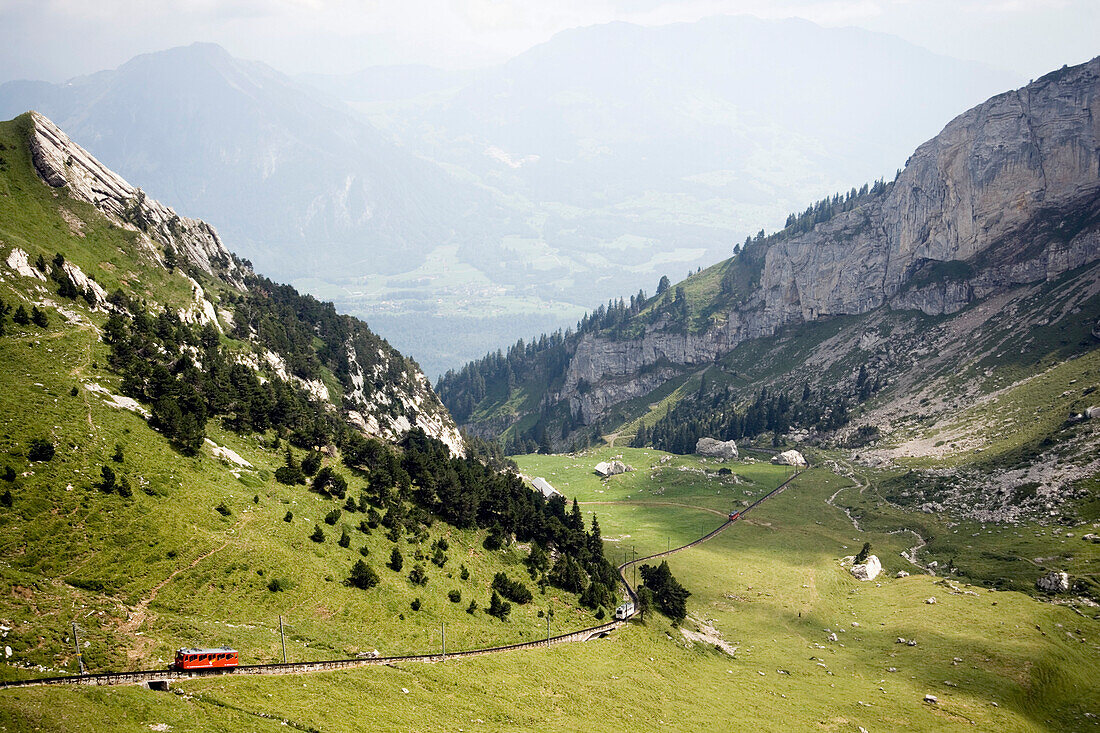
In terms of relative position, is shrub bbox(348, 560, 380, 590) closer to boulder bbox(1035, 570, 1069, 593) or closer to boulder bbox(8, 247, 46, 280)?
boulder bbox(8, 247, 46, 280)

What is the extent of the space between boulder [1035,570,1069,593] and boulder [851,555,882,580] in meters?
22.6

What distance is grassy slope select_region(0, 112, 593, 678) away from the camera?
47312 mm

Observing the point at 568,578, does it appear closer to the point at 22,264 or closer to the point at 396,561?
the point at 396,561

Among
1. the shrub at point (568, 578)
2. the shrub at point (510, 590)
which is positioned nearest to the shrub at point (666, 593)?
the shrub at point (568, 578)

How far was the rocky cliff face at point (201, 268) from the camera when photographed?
113750mm

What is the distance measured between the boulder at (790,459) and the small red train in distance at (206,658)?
6513 inches

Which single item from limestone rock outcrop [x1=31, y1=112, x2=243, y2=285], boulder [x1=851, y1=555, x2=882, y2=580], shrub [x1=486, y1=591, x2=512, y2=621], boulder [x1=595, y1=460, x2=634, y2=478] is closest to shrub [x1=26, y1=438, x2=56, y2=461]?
shrub [x1=486, y1=591, x2=512, y2=621]

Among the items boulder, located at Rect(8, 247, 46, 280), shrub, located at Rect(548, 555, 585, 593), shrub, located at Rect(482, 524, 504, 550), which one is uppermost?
boulder, located at Rect(8, 247, 46, 280)

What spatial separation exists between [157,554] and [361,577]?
65.0 ft

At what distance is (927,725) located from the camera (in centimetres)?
6359

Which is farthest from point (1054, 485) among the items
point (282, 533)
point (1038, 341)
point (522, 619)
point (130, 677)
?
point (130, 677)

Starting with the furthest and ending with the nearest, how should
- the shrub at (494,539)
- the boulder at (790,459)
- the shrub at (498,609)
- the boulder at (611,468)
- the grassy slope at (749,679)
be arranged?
the boulder at (611,468)
the boulder at (790,459)
the shrub at (494,539)
the shrub at (498,609)
the grassy slope at (749,679)

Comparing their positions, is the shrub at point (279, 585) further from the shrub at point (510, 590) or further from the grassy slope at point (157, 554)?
the shrub at point (510, 590)

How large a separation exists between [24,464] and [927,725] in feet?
296
